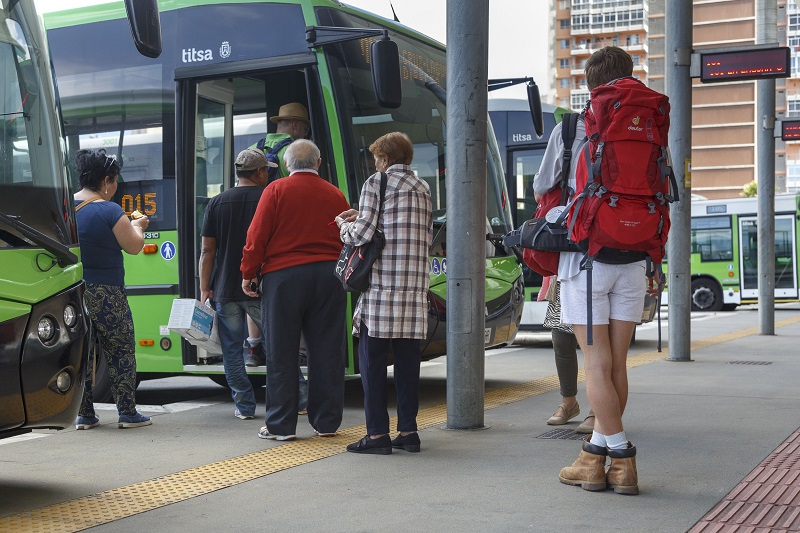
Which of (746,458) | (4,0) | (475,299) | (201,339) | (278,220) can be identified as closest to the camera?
(4,0)

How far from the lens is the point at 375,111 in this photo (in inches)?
341

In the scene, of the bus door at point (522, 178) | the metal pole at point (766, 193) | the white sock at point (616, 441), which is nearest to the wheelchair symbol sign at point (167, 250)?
the white sock at point (616, 441)

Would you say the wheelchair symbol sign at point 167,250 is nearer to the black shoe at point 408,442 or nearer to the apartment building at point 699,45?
the black shoe at point 408,442

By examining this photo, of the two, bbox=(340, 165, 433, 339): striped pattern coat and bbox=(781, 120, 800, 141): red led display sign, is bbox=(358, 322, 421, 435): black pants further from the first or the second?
bbox=(781, 120, 800, 141): red led display sign

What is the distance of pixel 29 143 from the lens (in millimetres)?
5246

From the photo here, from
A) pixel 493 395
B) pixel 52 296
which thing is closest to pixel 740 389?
pixel 493 395

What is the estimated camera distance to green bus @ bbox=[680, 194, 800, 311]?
29469 mm

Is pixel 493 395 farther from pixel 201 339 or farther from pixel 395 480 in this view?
pixel 395 480

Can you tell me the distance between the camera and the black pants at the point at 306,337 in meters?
6.67

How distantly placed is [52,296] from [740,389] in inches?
251

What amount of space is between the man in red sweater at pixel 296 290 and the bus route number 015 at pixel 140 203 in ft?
7.98

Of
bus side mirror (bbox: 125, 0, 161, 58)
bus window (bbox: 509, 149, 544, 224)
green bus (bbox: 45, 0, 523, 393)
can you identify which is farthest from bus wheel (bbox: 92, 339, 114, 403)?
bus window (bbox: 509, 149, 544, 224)

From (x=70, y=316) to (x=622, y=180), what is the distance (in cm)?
259

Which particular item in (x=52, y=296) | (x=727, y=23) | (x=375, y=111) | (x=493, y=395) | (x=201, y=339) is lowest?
(x=493, y=395)
